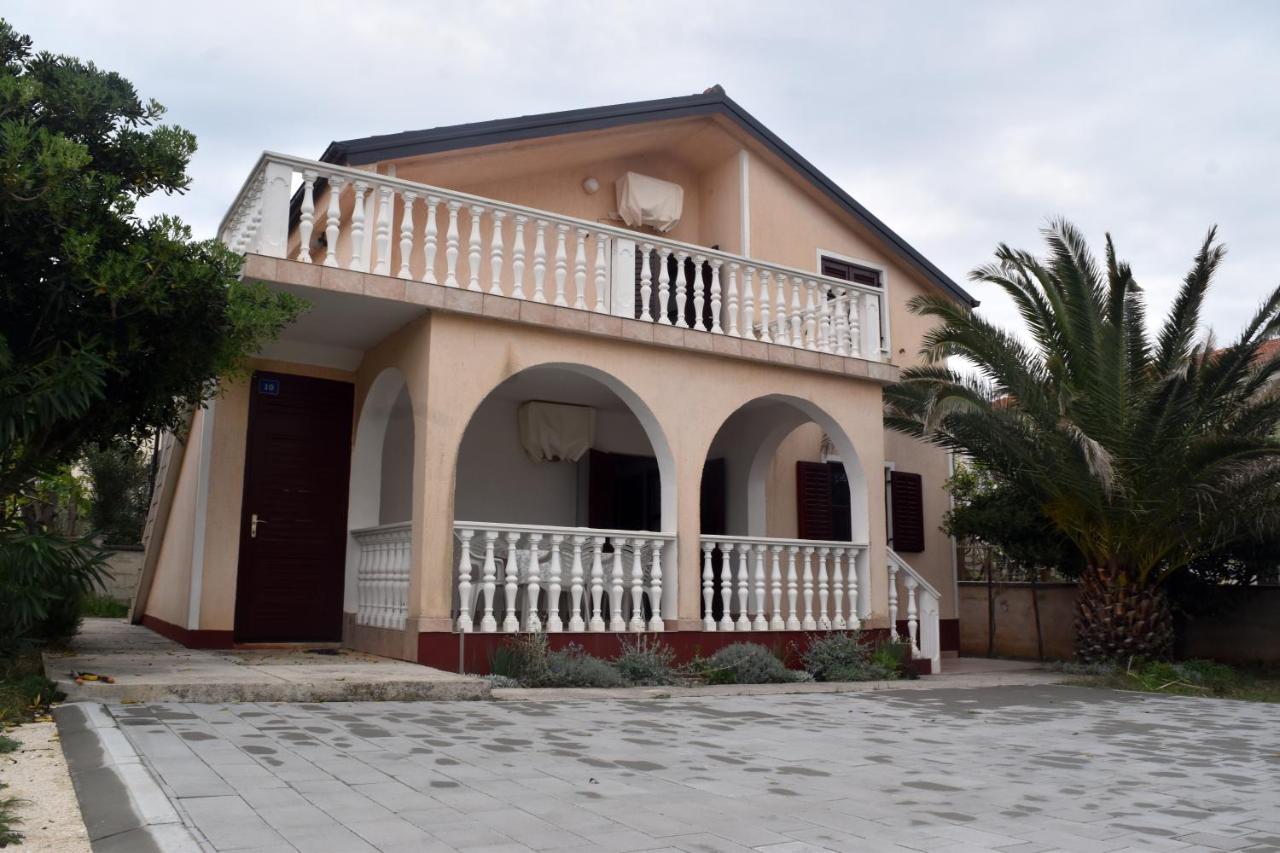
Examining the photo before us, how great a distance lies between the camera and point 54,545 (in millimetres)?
6340

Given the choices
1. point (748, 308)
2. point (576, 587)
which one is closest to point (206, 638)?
point (576, 587)

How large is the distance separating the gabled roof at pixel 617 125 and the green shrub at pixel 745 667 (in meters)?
5.87

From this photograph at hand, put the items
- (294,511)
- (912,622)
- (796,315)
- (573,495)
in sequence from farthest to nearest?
(573,495), (912,622), (796,315), (294,511)

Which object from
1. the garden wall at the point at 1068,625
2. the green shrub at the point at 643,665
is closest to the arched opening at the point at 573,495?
the green shrub at the point at 643,665

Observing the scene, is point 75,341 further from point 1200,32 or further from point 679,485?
point 1200,32

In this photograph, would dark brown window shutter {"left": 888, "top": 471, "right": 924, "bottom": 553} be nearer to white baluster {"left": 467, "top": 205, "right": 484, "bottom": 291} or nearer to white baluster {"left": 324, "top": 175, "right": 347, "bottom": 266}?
white baluster {"left": 467, "top": 205, "right": 484, "bottom": 291}

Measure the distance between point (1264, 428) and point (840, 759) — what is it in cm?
801

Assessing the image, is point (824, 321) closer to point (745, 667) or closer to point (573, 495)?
point (573, 495)

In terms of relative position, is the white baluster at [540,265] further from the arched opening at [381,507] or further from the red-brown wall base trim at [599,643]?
the red-brown wall base trim at [599,643]

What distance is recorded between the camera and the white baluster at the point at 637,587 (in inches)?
355

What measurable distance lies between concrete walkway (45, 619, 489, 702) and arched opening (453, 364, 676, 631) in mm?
1440

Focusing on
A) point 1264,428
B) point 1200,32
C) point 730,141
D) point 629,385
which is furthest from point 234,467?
point 1264,428

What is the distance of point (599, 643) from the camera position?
346 inches

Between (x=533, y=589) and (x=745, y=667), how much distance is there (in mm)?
2019
